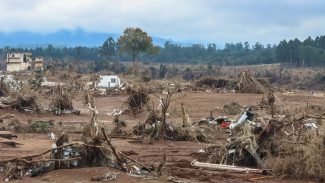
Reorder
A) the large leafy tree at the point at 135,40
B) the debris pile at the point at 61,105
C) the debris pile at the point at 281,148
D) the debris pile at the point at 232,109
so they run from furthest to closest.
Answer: the large leafy tree at the point at 135,40 → the debris pile at the point at 232,109 → the debris pile at the point at 61,105 → the debris pile at the point at 281,148

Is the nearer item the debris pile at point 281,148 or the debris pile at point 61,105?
the debris pile at point 281,148

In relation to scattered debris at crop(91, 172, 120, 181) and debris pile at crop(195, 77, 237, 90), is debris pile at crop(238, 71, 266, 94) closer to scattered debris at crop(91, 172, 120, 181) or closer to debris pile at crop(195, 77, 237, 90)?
debris pile at crop(195, 77, 237, 90)

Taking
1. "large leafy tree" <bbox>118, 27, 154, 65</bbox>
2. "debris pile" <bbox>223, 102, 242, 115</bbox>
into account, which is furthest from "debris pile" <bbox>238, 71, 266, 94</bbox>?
"large leafy tree" <bbox>118, 27, 154, 65</bbox>

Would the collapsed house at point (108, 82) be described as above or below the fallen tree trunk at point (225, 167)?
above

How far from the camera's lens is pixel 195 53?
447 feet

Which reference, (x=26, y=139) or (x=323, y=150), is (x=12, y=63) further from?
(x=323, y=150)

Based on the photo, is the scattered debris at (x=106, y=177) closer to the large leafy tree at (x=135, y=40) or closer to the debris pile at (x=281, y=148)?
the debris pile at (x=281, y=148)

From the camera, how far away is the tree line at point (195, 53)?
2761 inches

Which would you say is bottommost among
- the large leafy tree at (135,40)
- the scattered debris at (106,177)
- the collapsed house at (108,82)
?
the scattered debris at (106,177)

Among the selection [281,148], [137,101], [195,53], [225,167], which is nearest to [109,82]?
[137,101]

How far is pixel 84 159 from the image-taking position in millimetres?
12555

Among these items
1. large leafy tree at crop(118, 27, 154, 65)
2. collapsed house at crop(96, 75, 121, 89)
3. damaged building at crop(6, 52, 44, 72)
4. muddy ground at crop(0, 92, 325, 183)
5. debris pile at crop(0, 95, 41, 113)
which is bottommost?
muddy ground at crop(0, 92, 325, 183)

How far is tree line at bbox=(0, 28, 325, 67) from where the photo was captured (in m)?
70.1

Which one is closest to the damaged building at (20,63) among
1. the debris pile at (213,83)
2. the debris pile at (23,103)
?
the debris pile at (213,83)
